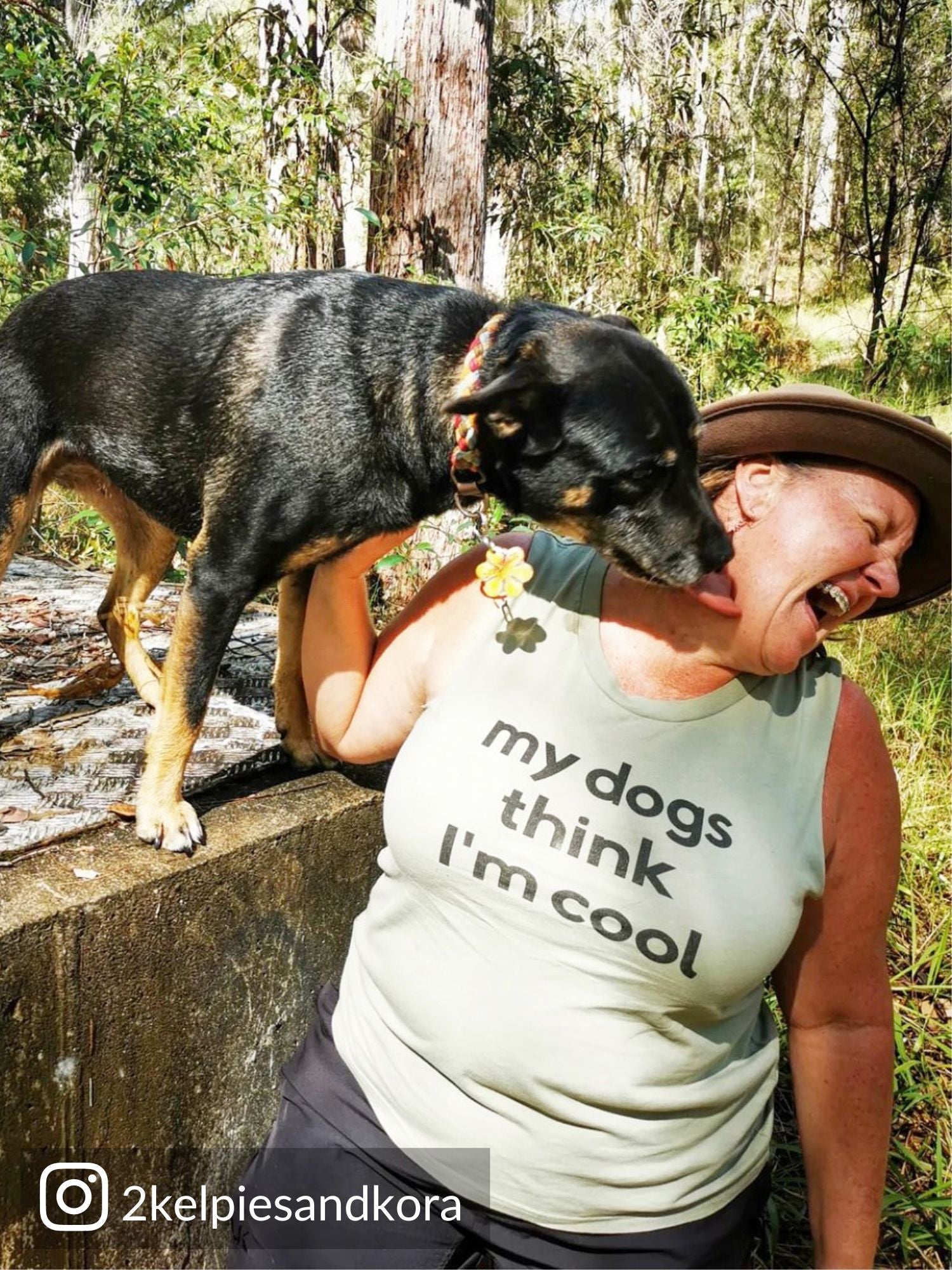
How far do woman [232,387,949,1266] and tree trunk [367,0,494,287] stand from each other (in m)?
3.25

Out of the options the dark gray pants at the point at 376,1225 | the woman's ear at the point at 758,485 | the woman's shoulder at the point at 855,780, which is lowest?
the dark gray pants at the point at 376,1225

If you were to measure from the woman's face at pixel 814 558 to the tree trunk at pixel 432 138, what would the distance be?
10.9ft

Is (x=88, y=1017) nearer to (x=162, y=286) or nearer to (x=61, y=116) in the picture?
(x=162, y=286)

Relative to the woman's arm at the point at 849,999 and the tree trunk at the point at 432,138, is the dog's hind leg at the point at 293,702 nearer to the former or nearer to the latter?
the woman's arm at the point at 849,999

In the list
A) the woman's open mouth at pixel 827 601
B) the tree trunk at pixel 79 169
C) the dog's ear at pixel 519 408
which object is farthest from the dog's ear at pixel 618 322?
the tree trunk at pixel 79 169

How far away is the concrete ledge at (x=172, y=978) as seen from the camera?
85.4 inches

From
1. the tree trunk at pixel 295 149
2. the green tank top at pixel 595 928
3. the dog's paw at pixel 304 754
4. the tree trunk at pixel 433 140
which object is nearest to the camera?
the green tank top at pixel 595 928

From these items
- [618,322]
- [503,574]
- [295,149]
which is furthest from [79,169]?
[503,574]

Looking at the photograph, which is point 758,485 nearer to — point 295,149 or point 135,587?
point 135,587

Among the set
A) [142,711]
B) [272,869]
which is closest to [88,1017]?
[272,869]

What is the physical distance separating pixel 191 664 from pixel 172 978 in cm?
73

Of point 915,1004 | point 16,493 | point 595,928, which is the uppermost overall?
point 16,493

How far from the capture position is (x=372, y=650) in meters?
2.45

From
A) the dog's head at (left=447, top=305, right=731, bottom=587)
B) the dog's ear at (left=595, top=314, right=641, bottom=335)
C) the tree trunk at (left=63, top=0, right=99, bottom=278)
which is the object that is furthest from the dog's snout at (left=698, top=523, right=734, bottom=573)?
the tree trunk at (left=63, top=0, right=99, bottom=278)
